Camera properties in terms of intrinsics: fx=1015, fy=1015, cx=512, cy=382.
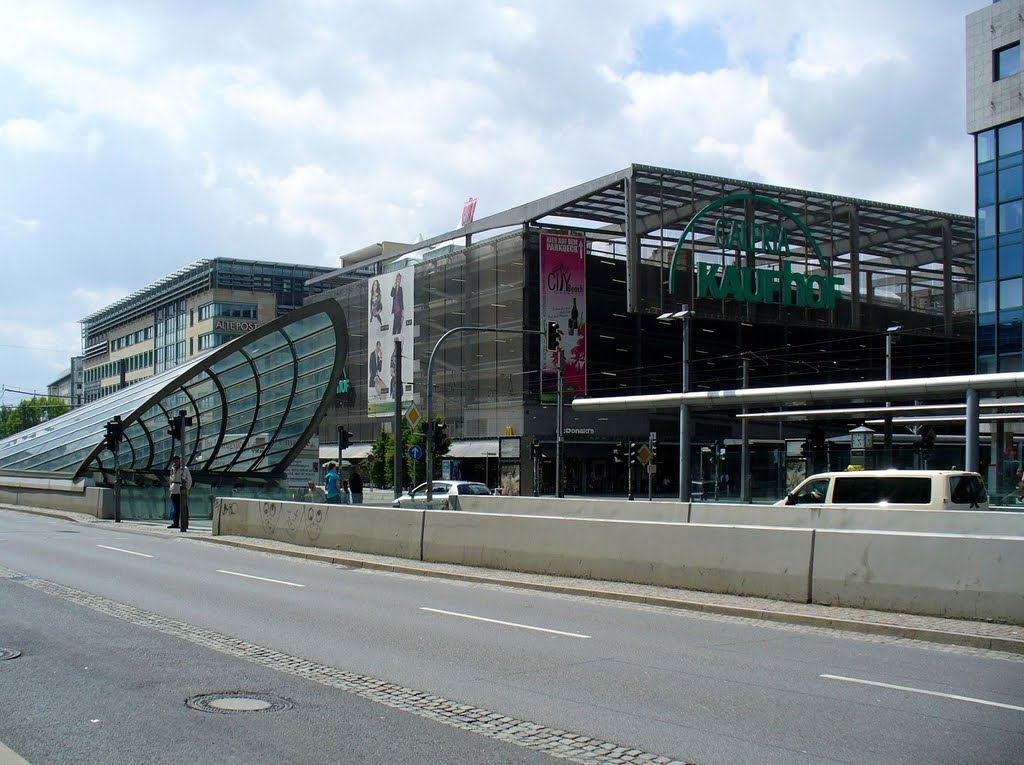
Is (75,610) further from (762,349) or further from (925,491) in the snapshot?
(762,349)

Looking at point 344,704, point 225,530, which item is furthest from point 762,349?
point 344,704

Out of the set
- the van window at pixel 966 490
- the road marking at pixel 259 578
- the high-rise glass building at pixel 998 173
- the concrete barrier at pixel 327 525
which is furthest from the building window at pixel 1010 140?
the road marking at pixel 259 578

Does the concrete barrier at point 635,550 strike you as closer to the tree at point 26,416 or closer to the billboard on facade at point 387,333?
the billboard on facade at point 387,333

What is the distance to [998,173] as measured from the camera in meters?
44.4

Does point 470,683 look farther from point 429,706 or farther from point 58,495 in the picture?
point 58,495

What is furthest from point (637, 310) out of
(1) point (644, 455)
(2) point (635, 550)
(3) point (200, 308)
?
(3) point (200, 308)

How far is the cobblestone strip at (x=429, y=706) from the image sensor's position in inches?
245

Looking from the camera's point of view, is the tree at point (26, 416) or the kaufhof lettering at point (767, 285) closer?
the kaufhof lettering at point (767, 285)

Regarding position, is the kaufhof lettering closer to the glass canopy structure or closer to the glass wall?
the glass wall

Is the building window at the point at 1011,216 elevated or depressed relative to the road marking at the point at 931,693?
elevated

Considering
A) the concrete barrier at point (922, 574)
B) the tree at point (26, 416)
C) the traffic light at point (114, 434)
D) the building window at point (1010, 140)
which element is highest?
the building window at point (1010, 140)

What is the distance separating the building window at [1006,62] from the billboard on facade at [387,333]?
43.1m

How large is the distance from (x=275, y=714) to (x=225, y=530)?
18906mm

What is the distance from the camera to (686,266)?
68000mm
